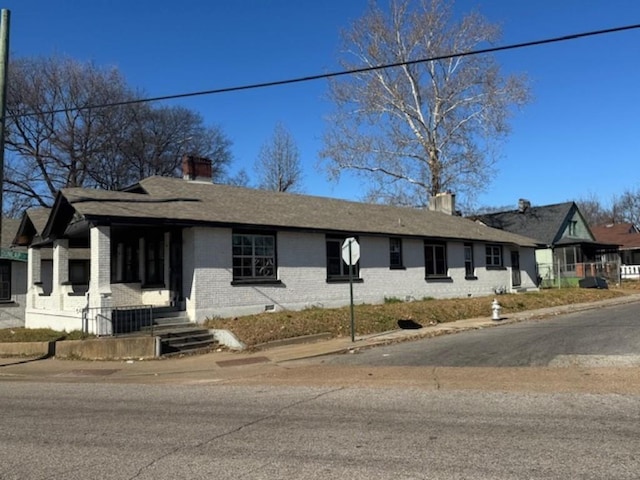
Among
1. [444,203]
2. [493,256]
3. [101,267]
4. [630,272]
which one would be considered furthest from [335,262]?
[630,272]

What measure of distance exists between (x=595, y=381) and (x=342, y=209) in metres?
17.1

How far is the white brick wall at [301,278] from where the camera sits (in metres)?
17.7

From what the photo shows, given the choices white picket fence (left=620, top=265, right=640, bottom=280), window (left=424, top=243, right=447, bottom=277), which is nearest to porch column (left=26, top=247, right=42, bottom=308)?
window (left=424, top=243, right=447, bottom=277)

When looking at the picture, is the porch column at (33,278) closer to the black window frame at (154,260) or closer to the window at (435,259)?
the black window frame at (154,260)

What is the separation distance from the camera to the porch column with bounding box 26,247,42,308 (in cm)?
2169

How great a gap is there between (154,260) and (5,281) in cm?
A: 863

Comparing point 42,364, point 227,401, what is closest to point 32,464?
point 227,401

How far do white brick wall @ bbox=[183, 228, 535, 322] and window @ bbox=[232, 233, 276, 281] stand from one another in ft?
0.96

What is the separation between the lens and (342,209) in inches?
1027

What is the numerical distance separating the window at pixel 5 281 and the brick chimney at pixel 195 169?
→ 819cm

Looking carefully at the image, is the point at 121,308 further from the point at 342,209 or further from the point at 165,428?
the point at 342,209

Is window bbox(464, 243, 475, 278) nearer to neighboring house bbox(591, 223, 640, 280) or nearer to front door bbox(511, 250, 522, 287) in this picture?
front door bbox(511, 250, 522, 287)

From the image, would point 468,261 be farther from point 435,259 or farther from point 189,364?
point 189,364

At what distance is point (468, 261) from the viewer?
2895 cm
